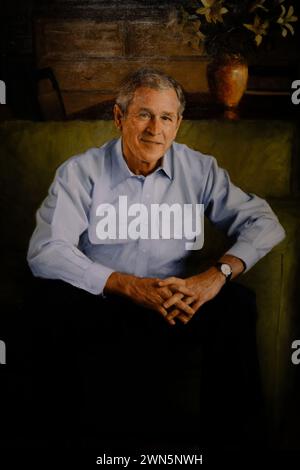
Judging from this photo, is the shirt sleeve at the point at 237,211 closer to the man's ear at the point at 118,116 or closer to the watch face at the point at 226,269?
the watch face at the point at 226,269

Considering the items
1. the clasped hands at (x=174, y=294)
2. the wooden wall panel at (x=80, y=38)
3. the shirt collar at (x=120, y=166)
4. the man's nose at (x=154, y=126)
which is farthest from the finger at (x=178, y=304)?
the wooden wall panel at (x=80, y=38)

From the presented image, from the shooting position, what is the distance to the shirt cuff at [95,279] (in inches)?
59.2

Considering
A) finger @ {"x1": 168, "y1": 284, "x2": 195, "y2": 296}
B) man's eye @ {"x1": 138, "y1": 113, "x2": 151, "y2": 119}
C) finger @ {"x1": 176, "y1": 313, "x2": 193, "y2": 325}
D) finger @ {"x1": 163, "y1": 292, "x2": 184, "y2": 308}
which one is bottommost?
finger @ {"x1": 176, "y1": 313, "x2": 193, "y2": 325}

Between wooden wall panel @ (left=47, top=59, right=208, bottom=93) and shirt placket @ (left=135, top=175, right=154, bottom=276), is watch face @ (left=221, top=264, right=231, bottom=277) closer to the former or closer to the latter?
shirt placket @ (left=135, top=175, right=154, bottom=276)

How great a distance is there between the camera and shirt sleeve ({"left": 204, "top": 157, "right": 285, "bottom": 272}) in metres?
1.59

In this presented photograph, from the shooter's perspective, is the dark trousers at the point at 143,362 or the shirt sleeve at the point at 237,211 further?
the shirt sleeve at the point at 237,211

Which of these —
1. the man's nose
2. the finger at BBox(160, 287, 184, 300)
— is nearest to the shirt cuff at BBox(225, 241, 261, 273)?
the finger at BBox(160, 287, 184, 300)

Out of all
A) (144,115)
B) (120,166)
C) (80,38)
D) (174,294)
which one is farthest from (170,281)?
(80,38)

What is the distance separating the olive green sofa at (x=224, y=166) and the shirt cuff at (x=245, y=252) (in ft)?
0.12

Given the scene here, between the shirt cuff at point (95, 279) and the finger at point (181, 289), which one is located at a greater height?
the shirt cuff at point (95, 279)

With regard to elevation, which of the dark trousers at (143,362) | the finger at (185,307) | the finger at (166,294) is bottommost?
the dark trousers at (143,362)

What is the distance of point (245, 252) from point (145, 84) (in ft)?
1.98

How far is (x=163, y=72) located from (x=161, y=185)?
347 mm

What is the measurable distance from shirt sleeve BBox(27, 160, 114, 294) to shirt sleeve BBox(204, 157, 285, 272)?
0.38 meters
